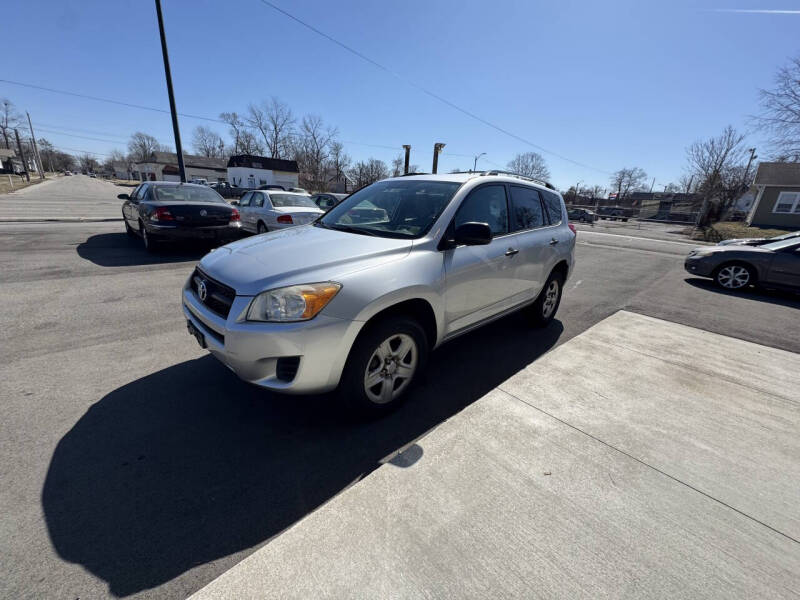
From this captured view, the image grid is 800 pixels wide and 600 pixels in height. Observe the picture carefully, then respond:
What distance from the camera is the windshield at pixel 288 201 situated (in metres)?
9.50

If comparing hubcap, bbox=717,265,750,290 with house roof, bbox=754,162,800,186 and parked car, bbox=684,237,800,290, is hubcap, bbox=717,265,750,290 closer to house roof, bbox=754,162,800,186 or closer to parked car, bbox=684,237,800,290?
parked car, bbox=684,237,800,290

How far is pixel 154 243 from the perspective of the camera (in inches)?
299

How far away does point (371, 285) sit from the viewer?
2264 millimetres

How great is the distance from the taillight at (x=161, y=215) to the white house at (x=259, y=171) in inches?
1722

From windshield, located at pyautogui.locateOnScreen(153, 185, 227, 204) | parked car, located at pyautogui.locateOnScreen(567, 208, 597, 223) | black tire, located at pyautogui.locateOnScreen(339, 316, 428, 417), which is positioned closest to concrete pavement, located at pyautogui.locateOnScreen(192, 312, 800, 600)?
black tire, located at pyautogui.locateOnScreen(339, 316, 428, 417)

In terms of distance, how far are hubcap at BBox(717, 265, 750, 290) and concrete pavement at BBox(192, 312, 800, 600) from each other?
5451 mm

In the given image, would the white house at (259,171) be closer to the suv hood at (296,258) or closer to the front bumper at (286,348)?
the suv hood at (296,258)

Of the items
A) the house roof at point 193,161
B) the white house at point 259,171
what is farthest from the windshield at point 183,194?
the house roof at point 193,161

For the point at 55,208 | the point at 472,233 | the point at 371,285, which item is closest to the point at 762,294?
the point at 472,233

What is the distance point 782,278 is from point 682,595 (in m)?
8.11

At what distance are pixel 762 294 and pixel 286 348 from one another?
9.50 metres

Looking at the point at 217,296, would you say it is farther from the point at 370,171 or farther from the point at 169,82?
the point at 370,171

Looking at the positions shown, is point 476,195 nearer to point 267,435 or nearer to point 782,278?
point 267,435

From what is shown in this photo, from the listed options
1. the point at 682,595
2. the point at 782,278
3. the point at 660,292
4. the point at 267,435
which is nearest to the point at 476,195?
the point at 267,435
